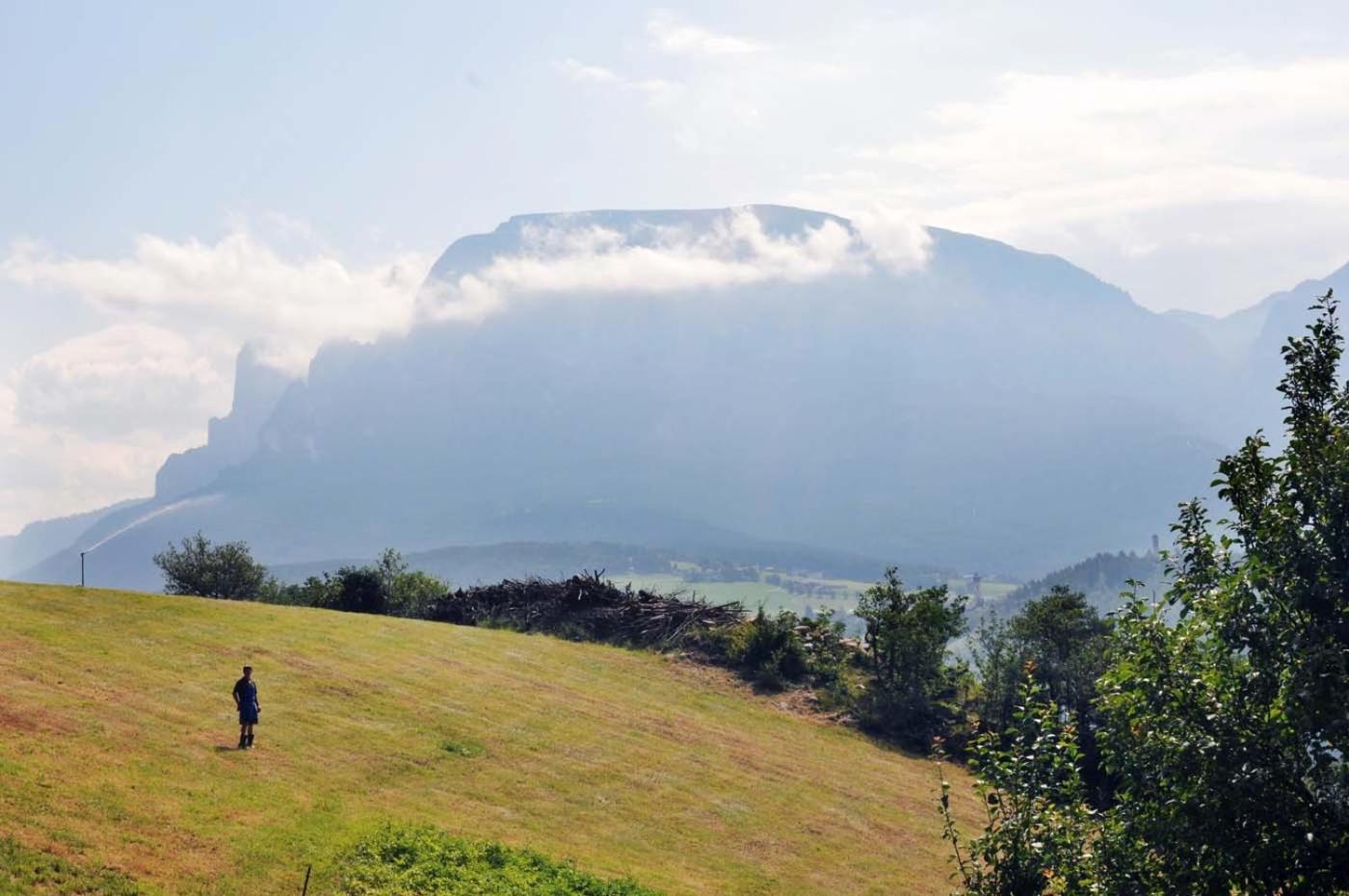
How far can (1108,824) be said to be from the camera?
1998cm

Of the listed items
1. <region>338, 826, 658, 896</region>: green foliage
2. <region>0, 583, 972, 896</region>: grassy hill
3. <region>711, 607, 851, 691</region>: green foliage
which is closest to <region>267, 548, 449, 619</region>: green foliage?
<region>0, 583, 972, 896</region>: grassy hill

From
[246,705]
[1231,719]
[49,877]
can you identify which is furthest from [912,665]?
[49,877]

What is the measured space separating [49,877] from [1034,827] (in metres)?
20.5

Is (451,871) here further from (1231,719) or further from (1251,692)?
(1251,692)

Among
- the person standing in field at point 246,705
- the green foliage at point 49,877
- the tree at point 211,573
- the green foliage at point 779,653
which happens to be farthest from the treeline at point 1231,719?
the tree at point 211,573

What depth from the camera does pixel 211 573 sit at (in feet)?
258

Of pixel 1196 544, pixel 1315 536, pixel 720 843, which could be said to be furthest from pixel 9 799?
pixel 1315 536

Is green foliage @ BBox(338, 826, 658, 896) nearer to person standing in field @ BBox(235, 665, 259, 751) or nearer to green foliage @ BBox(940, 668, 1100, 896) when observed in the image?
person standing in field @ BBox(235, 665, 259, 751)

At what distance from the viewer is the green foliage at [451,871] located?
28.5 metres

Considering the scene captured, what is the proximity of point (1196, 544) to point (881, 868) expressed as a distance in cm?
2436

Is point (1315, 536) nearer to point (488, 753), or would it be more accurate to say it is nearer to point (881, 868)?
point (881, 868)

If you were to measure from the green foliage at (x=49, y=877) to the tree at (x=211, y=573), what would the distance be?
55074 mm

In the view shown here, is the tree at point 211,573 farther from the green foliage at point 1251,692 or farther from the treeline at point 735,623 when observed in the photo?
the green foliage at point 1251,692

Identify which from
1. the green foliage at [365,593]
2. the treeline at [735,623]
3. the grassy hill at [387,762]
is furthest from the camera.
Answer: the green foliage at [365,593]
